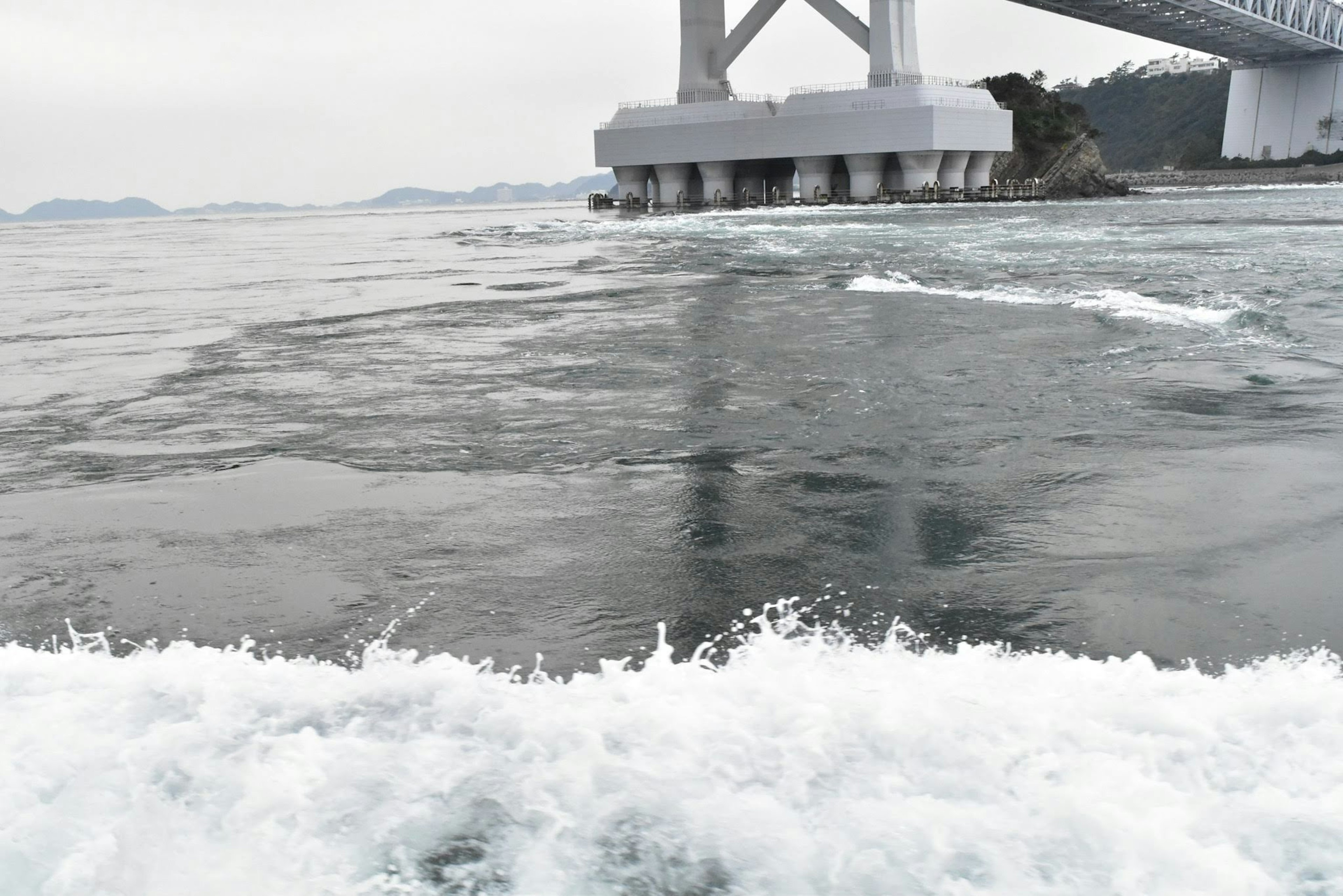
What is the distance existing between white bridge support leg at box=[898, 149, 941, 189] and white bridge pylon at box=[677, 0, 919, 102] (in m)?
3.90

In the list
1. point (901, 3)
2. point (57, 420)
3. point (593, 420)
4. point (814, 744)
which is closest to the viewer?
point (814, 744)

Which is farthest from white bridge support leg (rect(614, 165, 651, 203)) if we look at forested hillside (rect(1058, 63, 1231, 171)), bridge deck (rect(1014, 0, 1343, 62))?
forested hillside (rect(1058, 63, 1231, 171))

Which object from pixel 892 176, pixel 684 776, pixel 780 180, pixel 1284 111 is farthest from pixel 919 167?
pixel 684 776

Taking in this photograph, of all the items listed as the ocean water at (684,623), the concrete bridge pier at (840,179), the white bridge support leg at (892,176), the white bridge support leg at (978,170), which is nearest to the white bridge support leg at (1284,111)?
the white bridge support leg at (978,170)

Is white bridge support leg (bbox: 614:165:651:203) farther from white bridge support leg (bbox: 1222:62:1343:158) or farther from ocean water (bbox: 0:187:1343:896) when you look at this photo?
ocean water (bbox: 0:187:1343:896)

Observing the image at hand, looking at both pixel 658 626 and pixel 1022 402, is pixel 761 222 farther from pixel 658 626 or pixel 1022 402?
pixel 658 626

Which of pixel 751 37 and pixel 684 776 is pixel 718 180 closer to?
pixel 751 37

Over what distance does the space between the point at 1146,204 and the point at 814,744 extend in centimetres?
4384

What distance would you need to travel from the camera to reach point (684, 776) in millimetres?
2459

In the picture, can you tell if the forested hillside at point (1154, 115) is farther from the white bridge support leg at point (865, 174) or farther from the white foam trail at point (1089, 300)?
the white foam trail at point (1089, 300)

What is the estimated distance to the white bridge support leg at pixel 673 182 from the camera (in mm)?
58406

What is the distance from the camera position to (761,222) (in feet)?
113

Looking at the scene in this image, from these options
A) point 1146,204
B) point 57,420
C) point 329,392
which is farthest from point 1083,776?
point 1146,204

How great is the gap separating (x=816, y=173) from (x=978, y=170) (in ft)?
27.0
